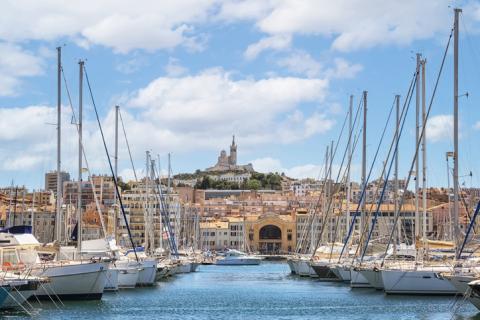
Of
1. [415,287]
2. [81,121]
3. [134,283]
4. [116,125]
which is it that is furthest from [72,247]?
[116,125]

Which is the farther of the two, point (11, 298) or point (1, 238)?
point (1, 238)

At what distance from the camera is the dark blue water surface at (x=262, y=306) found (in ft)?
121

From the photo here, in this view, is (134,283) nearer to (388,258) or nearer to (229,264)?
(388,258)

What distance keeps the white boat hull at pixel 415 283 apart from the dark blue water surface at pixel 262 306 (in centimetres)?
46

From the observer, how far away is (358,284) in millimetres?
51500

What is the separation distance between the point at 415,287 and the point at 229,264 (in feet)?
278

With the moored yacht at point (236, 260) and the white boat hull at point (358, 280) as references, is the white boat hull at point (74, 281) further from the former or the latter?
the moored yacht at point (236, 260)

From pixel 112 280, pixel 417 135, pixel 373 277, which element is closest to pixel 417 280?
pixel 373 277

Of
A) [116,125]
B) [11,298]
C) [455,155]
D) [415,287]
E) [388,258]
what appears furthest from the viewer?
[116,125]

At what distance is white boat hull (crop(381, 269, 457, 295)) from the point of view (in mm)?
42250

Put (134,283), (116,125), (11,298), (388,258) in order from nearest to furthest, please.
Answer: (11,298)
(388,258)
(134,283)
(116,125)

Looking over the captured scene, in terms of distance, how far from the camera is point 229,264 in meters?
127

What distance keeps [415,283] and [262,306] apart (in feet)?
22.7

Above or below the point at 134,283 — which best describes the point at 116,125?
above
